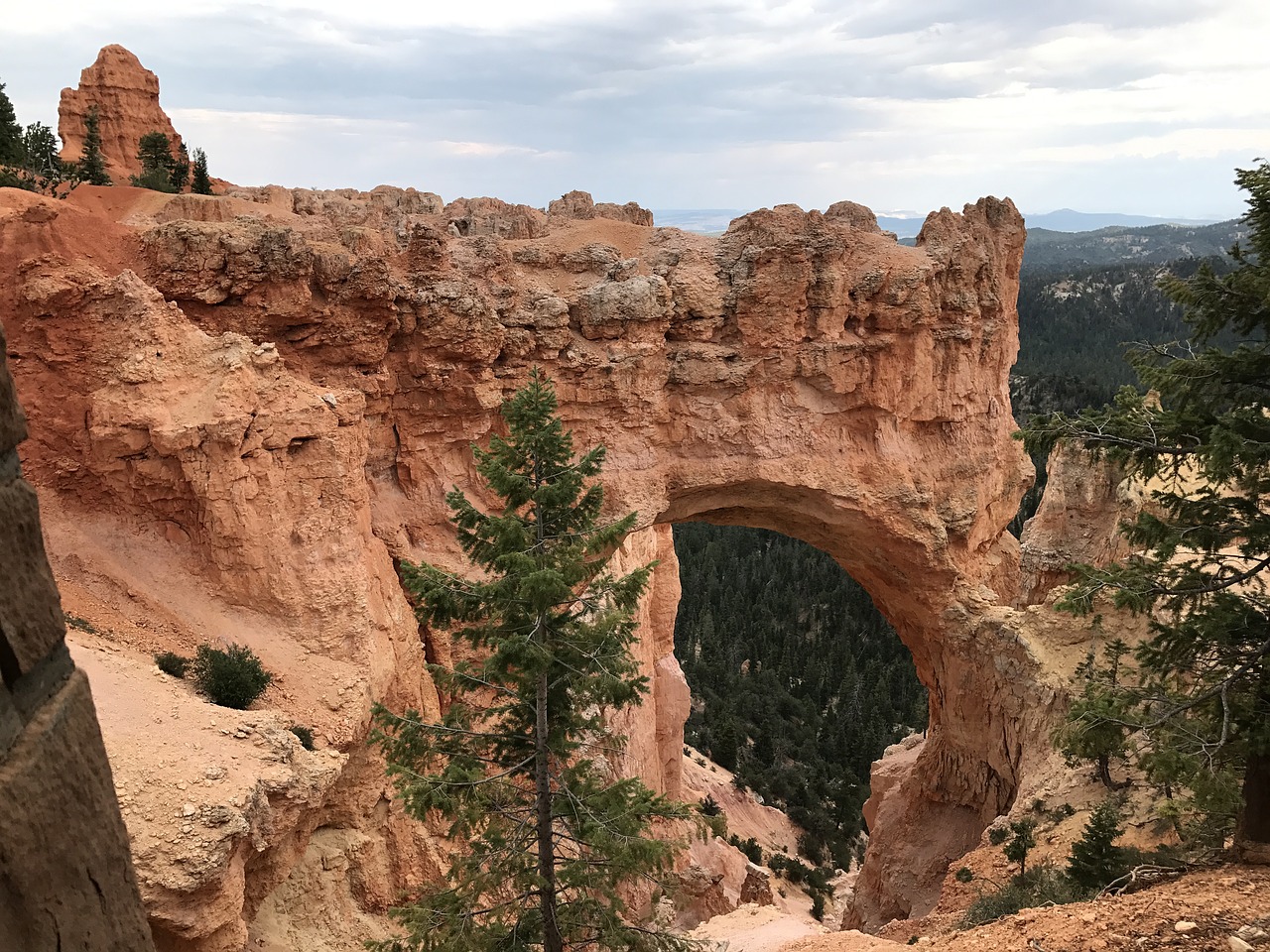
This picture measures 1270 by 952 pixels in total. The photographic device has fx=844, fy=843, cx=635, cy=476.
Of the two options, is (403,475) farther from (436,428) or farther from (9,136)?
(9,136)

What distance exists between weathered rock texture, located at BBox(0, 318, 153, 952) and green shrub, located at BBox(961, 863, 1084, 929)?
12926mm

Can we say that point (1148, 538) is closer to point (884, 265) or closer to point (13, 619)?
point (13, 619)

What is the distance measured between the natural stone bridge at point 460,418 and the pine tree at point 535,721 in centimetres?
226

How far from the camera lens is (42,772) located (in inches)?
113

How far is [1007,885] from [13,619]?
16240 millimetres

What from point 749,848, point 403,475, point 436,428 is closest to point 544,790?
point 403,475

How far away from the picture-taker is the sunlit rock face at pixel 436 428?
12977mm

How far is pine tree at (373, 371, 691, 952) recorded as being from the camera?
902cm

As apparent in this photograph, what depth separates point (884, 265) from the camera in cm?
2175

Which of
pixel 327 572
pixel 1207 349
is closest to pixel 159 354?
pixel 327 572

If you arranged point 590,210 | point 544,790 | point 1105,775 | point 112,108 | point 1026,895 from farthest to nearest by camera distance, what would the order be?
1. point 112,108
2. point 590,210
3. point 1105,775
4. point 1026,895
5. point 544,790

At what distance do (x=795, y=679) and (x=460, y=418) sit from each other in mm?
37907

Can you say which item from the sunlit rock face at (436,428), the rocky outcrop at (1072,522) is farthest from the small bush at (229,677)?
the rocky outcrop at (1072,522)

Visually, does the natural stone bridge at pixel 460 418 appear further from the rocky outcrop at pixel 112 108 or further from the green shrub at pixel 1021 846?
the rocky outcrop at pixel 112 108
